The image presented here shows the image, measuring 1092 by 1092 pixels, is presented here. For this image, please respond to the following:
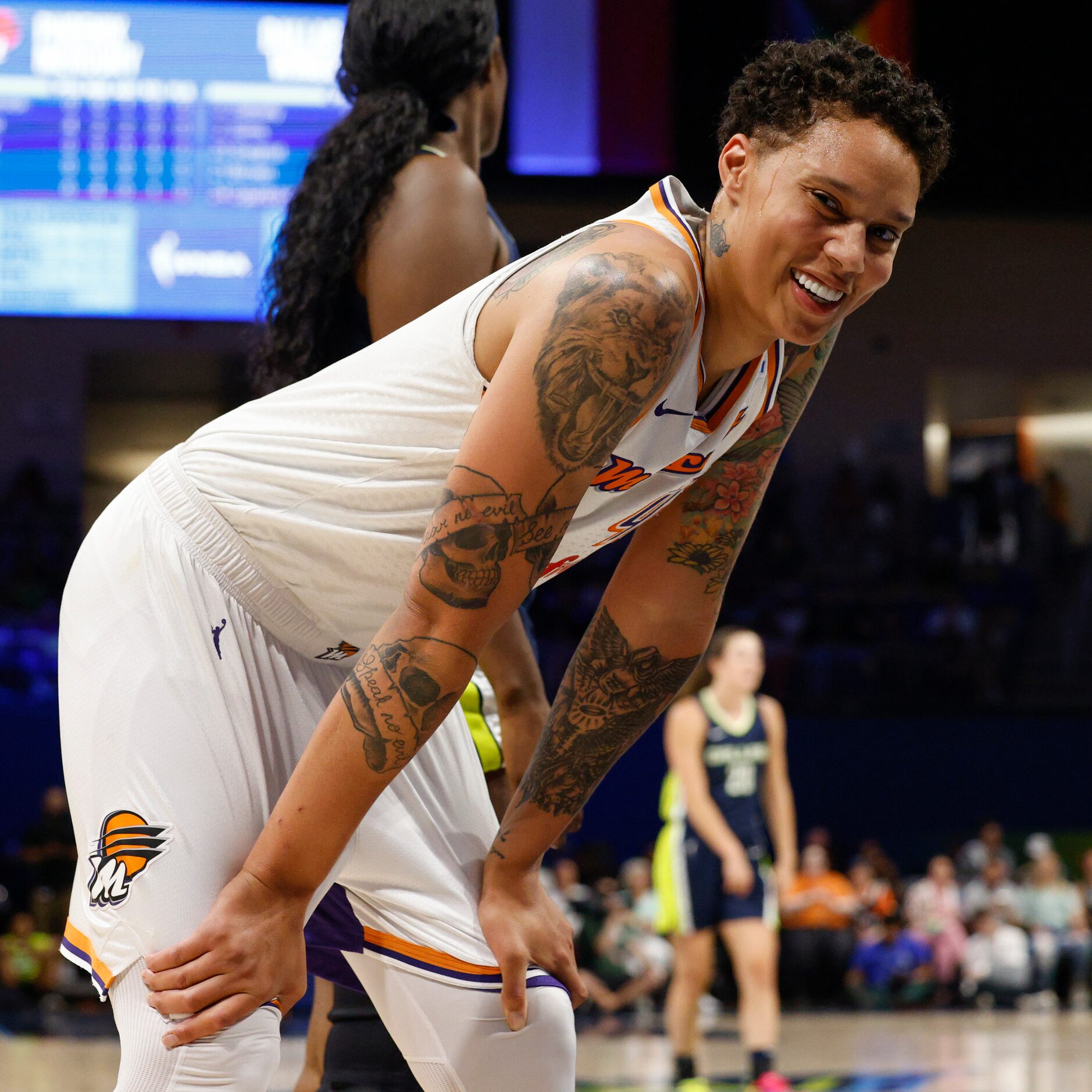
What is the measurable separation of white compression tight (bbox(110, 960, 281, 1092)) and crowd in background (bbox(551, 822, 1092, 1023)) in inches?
267

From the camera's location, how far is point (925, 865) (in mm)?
10742

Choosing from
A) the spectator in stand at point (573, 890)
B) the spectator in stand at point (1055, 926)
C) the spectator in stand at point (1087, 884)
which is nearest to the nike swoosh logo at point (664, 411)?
the spectator in stand at point (573, 890)

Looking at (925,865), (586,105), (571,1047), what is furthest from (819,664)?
(571,1047)

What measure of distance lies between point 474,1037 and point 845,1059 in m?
5.14

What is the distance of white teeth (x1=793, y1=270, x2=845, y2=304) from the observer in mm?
1430

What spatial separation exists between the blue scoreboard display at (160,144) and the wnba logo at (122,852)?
6.39 meters

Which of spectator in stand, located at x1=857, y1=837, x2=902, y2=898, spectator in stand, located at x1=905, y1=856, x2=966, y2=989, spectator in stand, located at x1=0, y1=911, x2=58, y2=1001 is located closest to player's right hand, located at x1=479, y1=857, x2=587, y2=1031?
spectator in stand, located at x1=0, y1=911, x2=58, y2=1001

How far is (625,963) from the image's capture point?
803cm

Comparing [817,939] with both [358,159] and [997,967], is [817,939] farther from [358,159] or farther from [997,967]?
[358,159]

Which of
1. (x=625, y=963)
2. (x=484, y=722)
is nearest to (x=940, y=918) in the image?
(x=625, y=963)

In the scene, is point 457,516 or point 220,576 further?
point 220,576

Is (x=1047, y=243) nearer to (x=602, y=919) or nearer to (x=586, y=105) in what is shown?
(x=586, y=105)

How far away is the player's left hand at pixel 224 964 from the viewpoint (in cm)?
138

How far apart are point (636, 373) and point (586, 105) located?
862 centimetres
